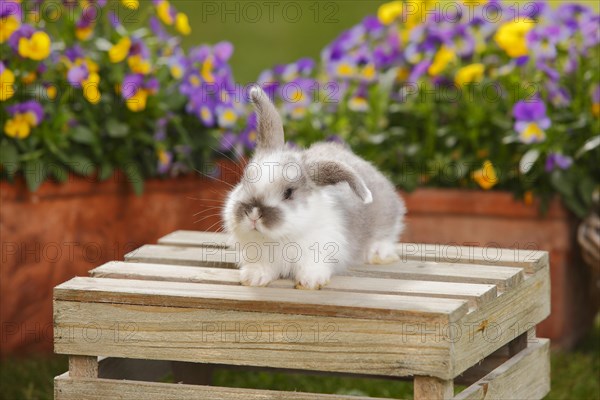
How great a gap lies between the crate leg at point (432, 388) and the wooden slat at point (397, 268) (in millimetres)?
429

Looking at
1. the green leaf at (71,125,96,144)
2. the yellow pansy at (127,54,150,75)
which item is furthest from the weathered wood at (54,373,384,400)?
the yellow pansy at (127,54,150,75)

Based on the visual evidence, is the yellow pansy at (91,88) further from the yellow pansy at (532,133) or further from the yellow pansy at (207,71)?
the yellow pansy at (532,133)

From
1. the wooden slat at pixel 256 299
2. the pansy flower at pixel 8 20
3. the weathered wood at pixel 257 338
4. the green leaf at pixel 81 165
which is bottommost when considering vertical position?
the weathered wood at pixel 257 338

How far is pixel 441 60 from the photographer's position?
4305 millimetres

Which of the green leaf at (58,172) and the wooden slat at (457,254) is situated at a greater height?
the green leaf at (58,172)

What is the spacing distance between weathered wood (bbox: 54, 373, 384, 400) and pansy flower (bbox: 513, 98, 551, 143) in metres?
1.79

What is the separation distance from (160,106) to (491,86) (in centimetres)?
130

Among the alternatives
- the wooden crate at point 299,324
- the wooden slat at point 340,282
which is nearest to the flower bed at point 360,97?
the wooden slat at point 340,282

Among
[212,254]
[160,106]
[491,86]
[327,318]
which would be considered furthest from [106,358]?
[491,86]

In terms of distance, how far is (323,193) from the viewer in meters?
2.72

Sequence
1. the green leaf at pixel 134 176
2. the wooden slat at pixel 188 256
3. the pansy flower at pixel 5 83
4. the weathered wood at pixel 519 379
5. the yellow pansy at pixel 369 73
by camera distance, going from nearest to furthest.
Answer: the weathered wood at pixel 519 379, the wooden slat at pixel 188 256, the pansy flower at pixel 5 83, the green leaf at pixel 134 176, the yellow pansy at pixel 369 73

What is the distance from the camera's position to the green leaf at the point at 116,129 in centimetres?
391

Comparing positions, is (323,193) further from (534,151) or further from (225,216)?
(534,151)

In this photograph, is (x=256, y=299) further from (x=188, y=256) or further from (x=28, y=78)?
(x=28, y=78)
